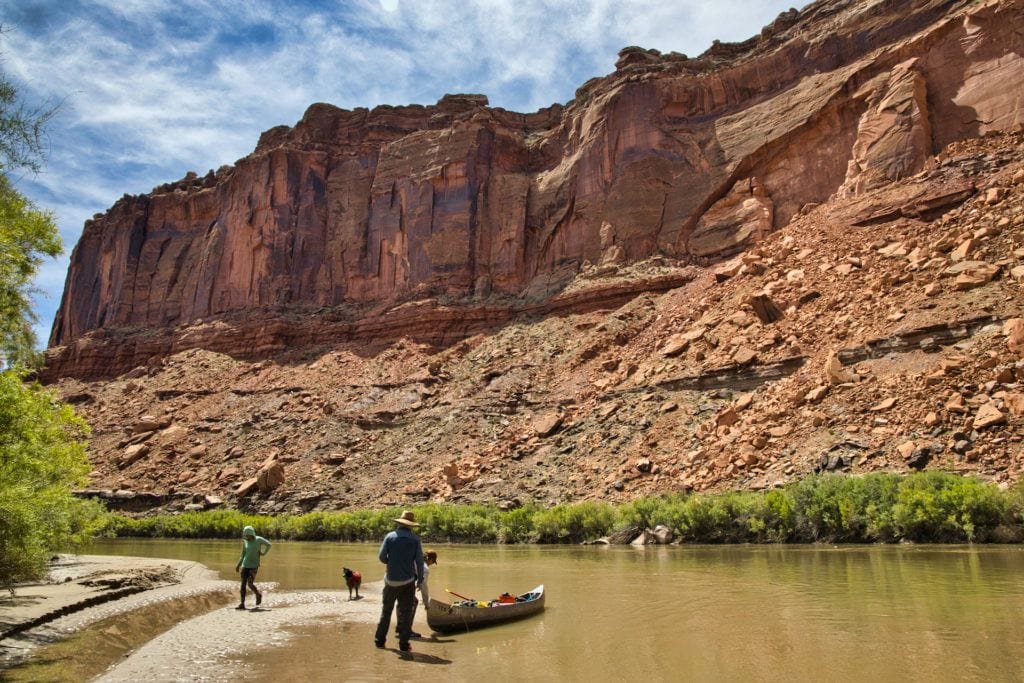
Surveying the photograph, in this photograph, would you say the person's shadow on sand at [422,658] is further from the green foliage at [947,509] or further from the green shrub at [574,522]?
the green shrub at [574,522]

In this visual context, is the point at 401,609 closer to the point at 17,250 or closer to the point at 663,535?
the point at 17,250

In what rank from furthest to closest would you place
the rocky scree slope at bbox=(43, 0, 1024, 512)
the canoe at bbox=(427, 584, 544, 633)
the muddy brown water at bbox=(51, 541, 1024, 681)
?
the rocky scree slope at bbox=(43, 0, 1024, 512)
the canoe at bbox=(427, 584, 544, 633)
the muddy brown water at bbox=(51, 541, 1024, 681)

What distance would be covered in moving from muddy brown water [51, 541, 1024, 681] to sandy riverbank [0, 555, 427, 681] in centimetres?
66

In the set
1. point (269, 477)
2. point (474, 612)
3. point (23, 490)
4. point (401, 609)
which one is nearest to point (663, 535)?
point (474, 612)

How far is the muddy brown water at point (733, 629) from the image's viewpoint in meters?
8.27

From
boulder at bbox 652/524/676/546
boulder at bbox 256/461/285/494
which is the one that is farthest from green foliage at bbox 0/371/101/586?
boulder at bbox 256/461/285/494

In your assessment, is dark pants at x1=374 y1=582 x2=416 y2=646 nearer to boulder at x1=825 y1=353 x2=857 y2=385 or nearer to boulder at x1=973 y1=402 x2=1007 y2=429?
boulder at x1=973 y1=402 x2=1007 y2=429

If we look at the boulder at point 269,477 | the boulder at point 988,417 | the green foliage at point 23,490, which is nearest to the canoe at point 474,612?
the green foliage at point 23,490

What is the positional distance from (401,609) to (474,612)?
7.10 feet

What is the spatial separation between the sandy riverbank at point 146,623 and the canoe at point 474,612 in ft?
2.43

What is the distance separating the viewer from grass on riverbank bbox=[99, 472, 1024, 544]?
20.0m

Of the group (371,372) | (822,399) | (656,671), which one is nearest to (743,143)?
(822,399)

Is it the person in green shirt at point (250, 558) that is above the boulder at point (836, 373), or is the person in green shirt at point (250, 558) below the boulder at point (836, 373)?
below

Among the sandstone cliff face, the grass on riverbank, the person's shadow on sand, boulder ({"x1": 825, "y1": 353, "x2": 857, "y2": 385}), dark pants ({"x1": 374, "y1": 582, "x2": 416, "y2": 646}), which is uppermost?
the sandstone cliff face
